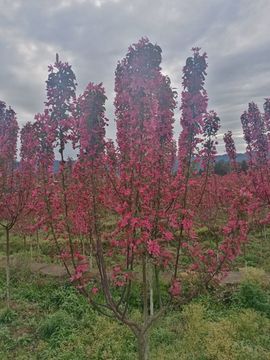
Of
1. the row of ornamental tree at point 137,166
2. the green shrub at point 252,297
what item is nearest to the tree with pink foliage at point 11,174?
the row of ornamental tree at point 137,166

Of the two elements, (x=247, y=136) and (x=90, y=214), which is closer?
(x=90, y=214)

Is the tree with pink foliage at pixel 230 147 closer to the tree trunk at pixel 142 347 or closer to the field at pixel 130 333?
the field at pixel 130 333

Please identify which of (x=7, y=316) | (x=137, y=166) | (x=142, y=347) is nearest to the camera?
(x=137, y=166)

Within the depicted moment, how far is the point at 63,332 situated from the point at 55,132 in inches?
175

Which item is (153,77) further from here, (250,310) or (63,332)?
(250,310)

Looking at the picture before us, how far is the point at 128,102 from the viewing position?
443 cm

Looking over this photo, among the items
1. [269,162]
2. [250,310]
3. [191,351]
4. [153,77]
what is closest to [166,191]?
[153,77]

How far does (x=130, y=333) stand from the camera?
7.15m

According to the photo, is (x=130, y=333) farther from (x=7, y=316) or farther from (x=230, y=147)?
(x=230, y=147)

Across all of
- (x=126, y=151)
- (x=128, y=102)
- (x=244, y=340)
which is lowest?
(x=244, y=340)

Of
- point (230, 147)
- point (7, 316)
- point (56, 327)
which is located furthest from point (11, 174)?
point (230, 147)

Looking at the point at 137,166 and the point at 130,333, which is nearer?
the point at 137,166

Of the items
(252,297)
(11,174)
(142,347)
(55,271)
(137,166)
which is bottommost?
(252,297)

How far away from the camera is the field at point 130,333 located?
6.38 meters
